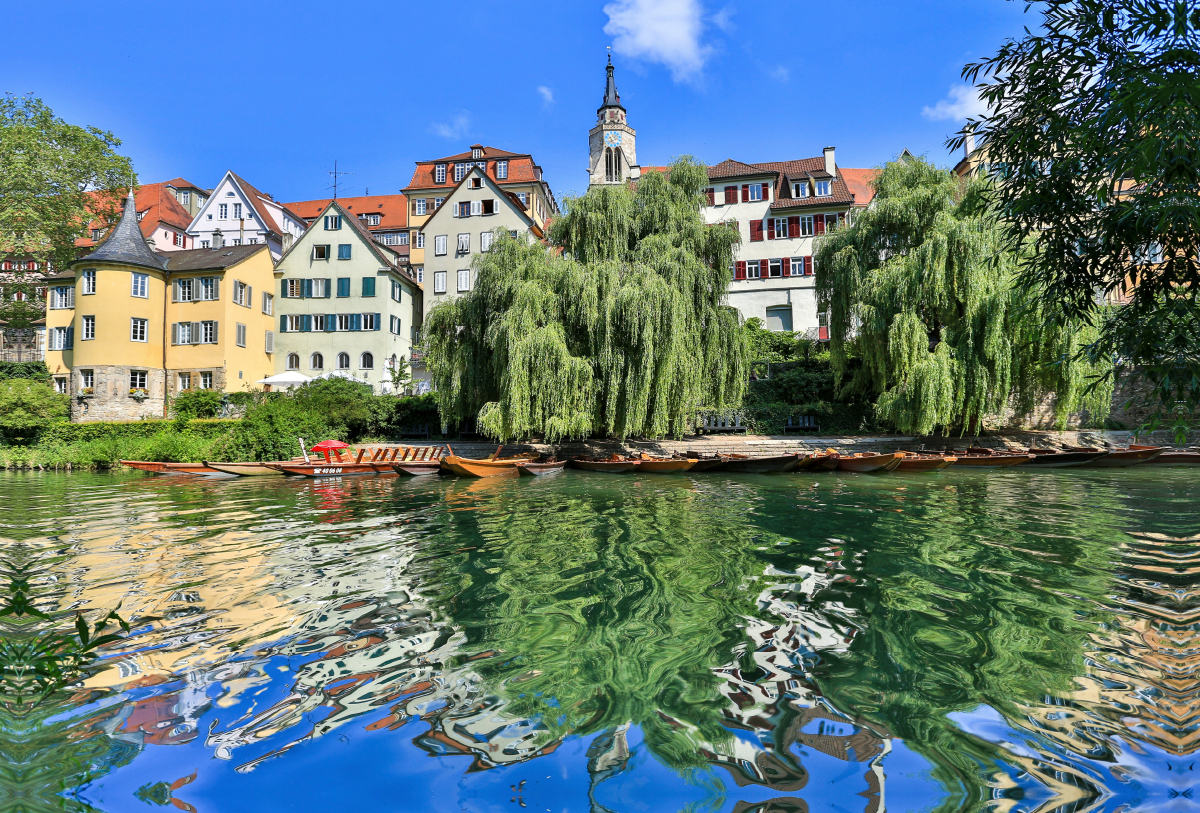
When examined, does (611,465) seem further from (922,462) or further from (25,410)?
(25,410)

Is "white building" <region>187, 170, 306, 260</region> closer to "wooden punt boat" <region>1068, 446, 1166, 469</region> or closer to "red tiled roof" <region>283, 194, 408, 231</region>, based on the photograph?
"red tiled roof" <region>283, 194, 408, 231</region>

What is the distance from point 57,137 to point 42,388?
1341 centimetres

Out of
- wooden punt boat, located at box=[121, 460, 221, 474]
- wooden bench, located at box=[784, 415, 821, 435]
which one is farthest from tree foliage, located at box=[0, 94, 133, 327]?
wooden bench, located at box=[784, 415, 821, 435]

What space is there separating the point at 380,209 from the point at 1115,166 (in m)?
55.6

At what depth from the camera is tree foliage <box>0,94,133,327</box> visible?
95.5 ft

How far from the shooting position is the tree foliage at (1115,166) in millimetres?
4387

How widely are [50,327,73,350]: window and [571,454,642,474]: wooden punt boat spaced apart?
29187 mm

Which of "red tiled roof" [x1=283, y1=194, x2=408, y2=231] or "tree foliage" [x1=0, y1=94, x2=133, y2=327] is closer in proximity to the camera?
"tree foliage" [x1=0, y1=94, x2=133, y2=327]

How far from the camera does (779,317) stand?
3612 centimetres

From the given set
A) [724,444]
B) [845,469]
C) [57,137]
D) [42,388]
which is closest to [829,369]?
[724,444]

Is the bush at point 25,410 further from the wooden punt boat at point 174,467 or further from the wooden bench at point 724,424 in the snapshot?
the wooden bench at point 724,424

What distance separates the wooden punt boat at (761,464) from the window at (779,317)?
18701mm

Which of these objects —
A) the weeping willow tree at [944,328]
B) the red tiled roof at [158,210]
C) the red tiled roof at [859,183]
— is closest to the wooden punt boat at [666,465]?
the weeping willow tree at [944,328]

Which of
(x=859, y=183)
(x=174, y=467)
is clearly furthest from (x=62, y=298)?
(x=859, y=183)
